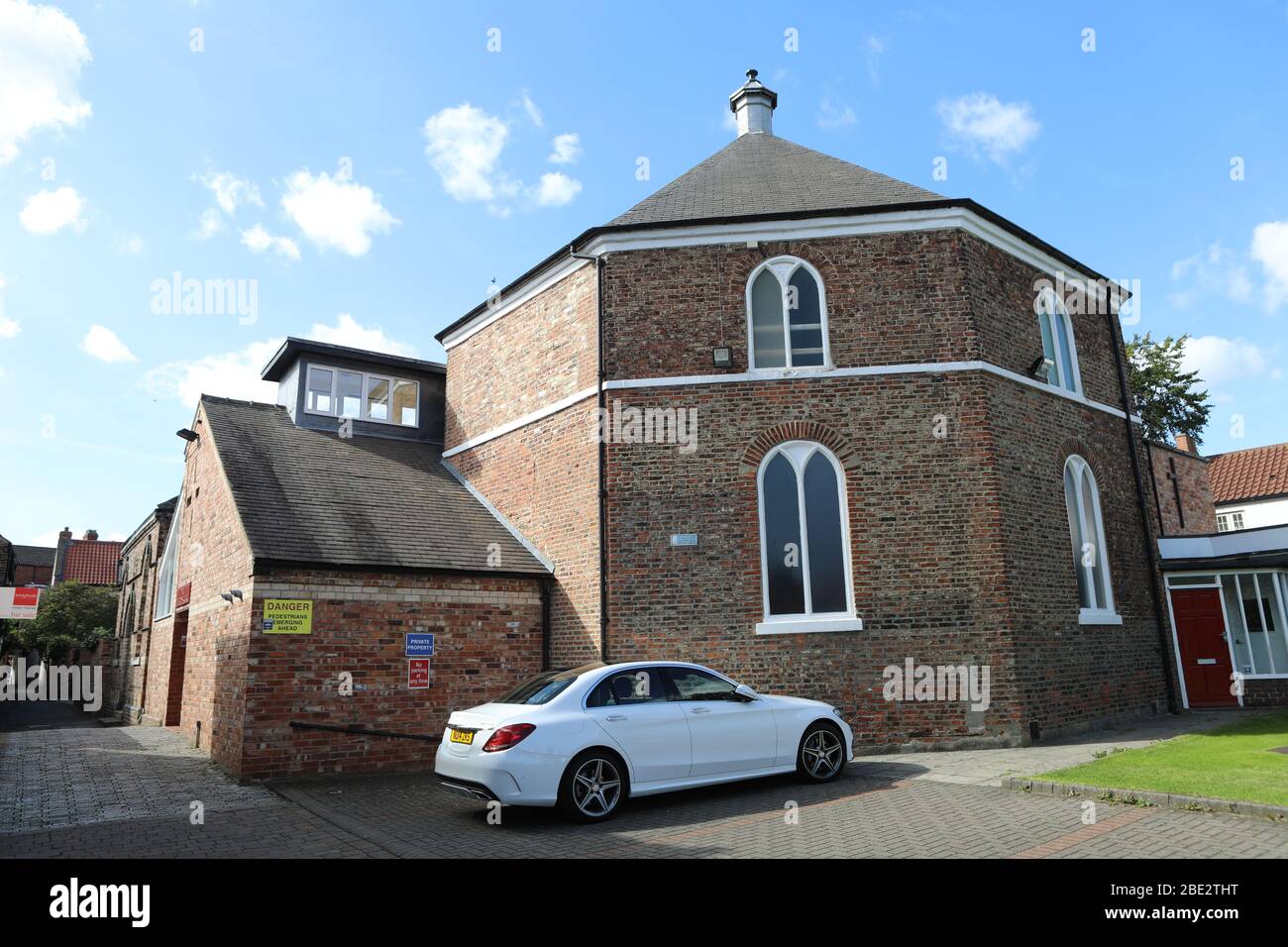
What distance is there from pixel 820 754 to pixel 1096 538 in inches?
324

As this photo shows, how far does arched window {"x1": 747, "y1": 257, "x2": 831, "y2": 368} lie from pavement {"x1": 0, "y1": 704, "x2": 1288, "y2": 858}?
6.23 metres

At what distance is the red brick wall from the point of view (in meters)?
10.8

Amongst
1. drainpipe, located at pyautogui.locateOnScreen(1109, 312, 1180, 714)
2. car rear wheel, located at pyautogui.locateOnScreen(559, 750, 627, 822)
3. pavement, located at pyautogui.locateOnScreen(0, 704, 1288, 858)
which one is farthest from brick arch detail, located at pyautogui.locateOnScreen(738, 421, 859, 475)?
drainpipe, located at pyautogui.locateOnScreen(1109, 312, 1180, 714)

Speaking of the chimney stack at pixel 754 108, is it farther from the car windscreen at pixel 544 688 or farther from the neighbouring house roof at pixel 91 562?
the neighbouring house roof at pixel 91 562

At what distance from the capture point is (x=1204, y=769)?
28.5ft

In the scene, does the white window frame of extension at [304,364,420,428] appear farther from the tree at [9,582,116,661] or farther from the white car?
the tree at [9,582,116,661]

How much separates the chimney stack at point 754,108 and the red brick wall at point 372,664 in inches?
485

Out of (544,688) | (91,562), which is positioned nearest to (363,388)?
(544,688)

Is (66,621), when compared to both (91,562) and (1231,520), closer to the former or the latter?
(91,562)
